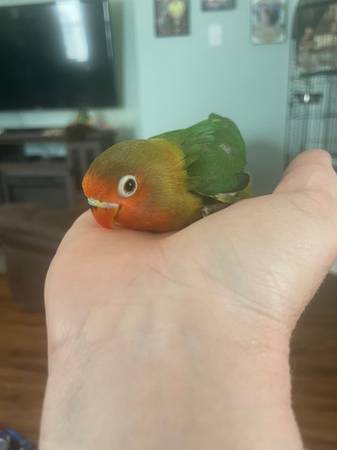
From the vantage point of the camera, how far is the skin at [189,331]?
447 millimetres

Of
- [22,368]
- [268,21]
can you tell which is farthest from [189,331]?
[268,21]

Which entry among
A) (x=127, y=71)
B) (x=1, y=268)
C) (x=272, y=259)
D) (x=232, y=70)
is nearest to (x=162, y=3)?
(x=232, y=70)

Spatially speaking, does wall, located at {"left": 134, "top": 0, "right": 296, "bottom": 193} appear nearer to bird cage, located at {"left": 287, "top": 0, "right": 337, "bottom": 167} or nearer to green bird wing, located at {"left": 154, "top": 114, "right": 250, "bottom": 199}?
bird cage, located at {"left": 287, "top": 0, "right": 337, "bottom": 167}

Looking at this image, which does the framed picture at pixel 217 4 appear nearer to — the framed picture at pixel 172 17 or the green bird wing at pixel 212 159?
the framed picture at pixel 172 17

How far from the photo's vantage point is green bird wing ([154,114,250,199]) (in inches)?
26.0

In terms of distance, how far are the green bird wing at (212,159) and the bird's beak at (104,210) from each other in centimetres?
14

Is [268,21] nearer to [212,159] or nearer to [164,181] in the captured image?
[212,159]

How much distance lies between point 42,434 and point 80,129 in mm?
2292

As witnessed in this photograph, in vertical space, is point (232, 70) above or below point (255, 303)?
above

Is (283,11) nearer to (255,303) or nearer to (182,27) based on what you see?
(182,27)

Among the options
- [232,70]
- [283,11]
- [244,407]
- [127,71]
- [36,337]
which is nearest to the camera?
[244,407]

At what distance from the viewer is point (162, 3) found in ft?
6.39

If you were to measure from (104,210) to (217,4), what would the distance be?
1642mm

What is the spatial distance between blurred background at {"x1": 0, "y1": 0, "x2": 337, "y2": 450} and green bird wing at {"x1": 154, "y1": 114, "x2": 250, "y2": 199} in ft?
2.63
